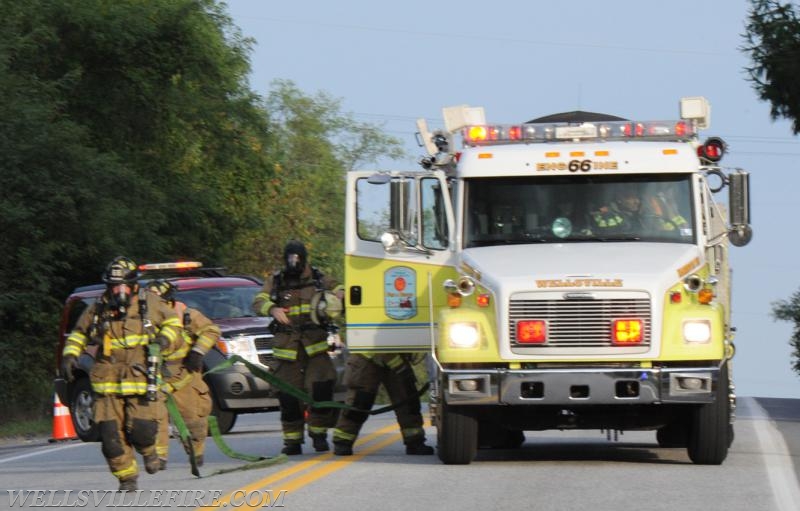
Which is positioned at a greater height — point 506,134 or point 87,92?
point 87,92

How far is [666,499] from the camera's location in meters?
12.0

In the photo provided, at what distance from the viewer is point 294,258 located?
52.1ft

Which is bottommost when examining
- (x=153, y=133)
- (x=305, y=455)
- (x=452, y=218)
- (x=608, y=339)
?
(x=305, y=455)

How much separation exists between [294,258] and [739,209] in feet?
12.9

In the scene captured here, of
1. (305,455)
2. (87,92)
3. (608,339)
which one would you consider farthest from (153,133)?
(608,339)

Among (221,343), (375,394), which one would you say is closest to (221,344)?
(221,343)

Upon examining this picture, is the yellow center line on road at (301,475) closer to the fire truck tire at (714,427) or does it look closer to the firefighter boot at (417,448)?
the firefighter boot at (417,448)

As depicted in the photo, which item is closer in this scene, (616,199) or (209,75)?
(616,199)

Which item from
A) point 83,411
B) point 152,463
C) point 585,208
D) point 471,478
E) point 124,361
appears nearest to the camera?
point 124,361

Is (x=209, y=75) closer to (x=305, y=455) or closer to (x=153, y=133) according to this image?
(x=153, y=133)

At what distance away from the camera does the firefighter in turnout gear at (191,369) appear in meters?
14.5

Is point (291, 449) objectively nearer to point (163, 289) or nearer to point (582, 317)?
point (163, 289)

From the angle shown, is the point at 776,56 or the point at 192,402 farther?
the point at 776,56

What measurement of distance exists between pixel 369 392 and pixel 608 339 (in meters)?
2.75
